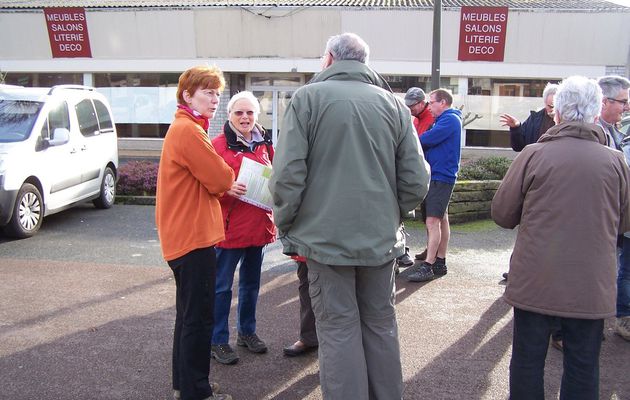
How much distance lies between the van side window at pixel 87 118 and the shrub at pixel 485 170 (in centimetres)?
612

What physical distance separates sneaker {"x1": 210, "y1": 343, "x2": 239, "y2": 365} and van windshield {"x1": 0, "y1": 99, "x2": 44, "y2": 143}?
17.2 feet

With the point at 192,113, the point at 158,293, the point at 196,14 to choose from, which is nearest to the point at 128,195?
the point at 158,293

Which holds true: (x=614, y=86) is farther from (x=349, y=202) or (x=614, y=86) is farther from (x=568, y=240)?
(x=349, y=202)

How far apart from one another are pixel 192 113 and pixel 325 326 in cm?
139

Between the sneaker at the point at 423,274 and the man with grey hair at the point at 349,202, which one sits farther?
the sneaker at the point at 423,274

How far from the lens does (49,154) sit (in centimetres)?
825

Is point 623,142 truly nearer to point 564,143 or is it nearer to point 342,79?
point 564,143

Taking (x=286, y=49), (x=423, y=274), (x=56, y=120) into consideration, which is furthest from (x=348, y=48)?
(x=286, y=49)

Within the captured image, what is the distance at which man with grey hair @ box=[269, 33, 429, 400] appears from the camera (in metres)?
3.01

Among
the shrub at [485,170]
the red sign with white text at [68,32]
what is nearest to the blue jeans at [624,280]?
the shrub at [485,170]

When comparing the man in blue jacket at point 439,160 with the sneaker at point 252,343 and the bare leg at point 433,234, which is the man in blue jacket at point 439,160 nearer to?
the bare leg at point 433,234

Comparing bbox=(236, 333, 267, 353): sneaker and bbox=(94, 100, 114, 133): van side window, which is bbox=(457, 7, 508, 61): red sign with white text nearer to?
bbox=(94, 100, 114, 133): van side window

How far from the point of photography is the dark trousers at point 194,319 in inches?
131

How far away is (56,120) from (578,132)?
771cm
